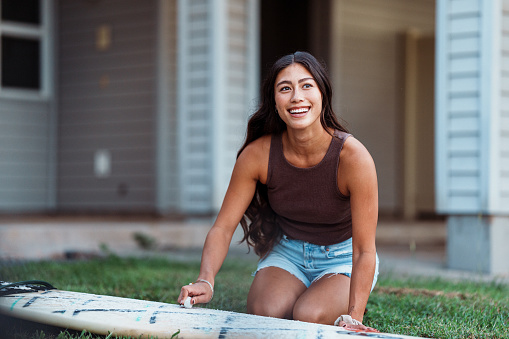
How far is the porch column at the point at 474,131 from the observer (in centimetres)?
450

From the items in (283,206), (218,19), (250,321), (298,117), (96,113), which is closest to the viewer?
(250,321)

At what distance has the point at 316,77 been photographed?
236 cm

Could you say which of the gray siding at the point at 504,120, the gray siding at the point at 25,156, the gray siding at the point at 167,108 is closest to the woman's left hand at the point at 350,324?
the gray siding at the point at 504,120

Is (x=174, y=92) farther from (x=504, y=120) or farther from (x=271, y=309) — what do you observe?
(x=271, y=309)

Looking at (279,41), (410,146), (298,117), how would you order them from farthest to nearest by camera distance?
(279,41)
(410,146)
(298,117)

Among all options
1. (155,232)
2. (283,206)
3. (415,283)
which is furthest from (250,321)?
(155,232)

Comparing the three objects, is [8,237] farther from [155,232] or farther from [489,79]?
[489,79]

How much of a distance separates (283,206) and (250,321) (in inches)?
24.9

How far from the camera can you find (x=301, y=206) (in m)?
2.50

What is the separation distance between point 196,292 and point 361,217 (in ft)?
2.02

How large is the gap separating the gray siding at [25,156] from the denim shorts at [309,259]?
5.96m

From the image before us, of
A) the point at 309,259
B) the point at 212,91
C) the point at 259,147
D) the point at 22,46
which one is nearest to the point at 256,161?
the point at 259,147

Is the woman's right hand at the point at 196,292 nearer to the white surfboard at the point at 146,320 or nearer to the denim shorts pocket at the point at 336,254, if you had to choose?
the white surfboard at the point at 146,320

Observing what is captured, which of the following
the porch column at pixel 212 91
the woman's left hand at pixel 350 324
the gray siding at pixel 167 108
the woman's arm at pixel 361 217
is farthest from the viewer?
the gray siding at pixel 167 108
